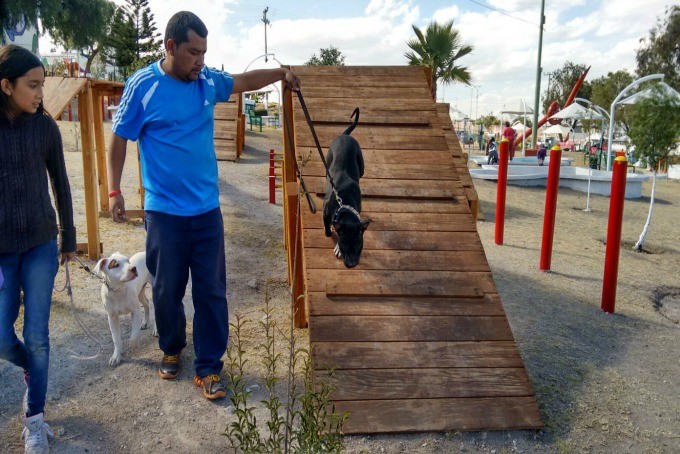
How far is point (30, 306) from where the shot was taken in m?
2.88

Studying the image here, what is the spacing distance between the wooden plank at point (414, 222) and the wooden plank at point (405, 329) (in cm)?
97

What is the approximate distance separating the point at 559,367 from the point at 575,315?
1583 mm

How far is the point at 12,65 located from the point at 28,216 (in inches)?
28.9

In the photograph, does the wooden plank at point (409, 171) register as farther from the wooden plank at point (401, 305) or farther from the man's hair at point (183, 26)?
the man's hair at point (183, 26)

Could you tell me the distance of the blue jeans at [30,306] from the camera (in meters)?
2.81

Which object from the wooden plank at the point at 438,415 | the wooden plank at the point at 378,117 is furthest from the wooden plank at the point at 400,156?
the wooden plank at the point at 438,415

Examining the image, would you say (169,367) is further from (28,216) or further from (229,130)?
(229,130)

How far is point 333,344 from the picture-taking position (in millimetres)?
3764

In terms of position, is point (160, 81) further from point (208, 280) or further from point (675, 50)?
point (675, 50)

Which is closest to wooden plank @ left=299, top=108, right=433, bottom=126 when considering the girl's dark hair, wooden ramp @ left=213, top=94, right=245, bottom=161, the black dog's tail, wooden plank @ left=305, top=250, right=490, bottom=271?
the black dog's tail

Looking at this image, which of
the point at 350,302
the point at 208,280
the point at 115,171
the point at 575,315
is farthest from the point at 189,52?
the point at 575,315

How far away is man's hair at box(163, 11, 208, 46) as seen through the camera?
127 inches

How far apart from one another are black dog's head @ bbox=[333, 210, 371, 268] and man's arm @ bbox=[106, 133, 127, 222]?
1.51 meters

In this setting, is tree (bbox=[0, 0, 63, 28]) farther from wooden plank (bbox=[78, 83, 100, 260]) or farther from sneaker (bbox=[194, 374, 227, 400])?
sneaker (bbox=[194, 374, 227, 400])
